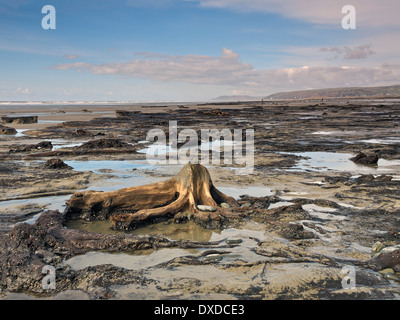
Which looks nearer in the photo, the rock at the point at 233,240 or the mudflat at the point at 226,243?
the mudflat at the point at 226,243

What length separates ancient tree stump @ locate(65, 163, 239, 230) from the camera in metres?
6.55

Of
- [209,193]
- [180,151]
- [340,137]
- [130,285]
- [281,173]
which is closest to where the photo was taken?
[130,285]

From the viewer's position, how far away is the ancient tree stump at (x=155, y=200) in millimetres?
6551

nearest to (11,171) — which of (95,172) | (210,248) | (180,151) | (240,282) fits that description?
(95,172)

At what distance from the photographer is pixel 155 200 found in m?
A: 6.95

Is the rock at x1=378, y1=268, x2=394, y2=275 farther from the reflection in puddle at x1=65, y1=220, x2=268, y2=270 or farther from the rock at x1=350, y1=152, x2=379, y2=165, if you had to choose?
the rock at x1=350, y1=152, x2=379, y2=165

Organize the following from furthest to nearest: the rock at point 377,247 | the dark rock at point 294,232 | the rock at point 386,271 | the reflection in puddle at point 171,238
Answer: the dark rock at point 294,232
the rock at point 377,247
the reflection in puddle at point 171,238
the rock at point 386,271

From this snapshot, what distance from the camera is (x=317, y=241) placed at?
5426 mm

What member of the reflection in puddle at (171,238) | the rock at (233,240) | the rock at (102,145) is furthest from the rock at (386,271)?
the rock at (102,145)

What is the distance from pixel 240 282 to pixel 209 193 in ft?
9.71

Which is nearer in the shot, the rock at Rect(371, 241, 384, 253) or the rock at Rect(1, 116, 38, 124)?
the rock at Rect(371, 241, 384, 253)

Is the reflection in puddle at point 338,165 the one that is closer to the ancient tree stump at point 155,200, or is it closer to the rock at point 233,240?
the ancient tree stump at point 155,200

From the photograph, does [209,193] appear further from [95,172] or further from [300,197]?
[95,172]

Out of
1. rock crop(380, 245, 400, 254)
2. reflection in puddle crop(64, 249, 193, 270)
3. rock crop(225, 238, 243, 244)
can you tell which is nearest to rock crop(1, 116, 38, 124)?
reflection in puddle crop(64, 249, 193, 270)
